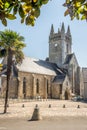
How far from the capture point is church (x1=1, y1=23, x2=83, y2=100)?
60.0 m

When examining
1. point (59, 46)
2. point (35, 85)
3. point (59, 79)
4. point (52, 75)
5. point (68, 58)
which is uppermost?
point (59, 46)

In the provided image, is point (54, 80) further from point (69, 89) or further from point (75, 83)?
point (75, 83)

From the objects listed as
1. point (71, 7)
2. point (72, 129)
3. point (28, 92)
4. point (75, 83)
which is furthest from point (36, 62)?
point (71, 7)

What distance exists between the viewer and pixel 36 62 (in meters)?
68.3

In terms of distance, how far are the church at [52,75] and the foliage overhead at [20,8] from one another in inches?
2045

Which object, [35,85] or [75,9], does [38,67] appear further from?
[75,9]

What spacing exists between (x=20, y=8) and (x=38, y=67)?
63.7 m

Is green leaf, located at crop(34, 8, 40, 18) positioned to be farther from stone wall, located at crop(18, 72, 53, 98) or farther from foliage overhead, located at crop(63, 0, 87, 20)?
stone wall, located at crop(18, 72, 53, 98)

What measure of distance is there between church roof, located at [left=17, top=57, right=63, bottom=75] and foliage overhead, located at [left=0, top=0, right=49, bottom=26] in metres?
57.1

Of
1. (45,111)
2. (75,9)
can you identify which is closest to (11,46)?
(45,111)

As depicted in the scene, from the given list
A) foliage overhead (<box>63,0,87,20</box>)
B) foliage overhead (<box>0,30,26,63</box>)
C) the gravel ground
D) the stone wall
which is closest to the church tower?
the stone wall

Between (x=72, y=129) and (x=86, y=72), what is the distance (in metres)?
54.7

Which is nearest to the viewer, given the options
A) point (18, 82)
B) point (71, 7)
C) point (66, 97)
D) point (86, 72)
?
point (71, 7)

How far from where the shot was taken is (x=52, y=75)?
68750mm
